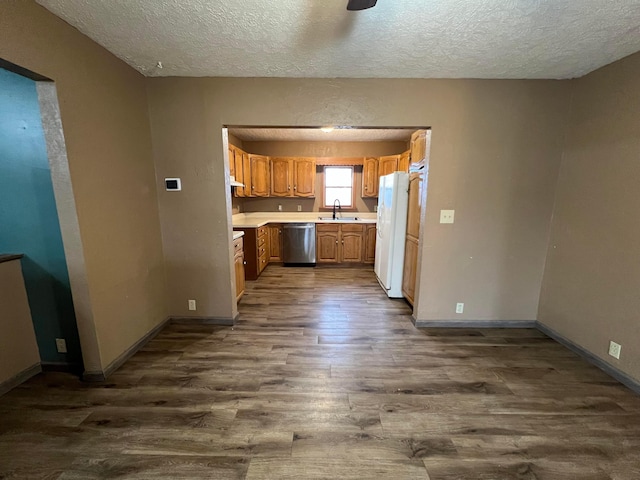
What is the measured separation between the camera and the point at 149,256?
95.8 inches

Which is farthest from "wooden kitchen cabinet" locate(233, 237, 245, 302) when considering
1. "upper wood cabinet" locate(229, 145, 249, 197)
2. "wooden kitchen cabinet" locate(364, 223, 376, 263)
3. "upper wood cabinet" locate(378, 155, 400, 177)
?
"upper wood cabinet" locate(378, 155, 400, 177)

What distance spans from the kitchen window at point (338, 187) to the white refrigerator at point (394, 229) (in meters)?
1.81

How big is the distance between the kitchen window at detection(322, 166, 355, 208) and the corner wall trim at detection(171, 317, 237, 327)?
3476 mm

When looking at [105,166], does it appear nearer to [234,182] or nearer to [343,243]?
[234,182]

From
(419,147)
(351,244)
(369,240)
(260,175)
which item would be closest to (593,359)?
(419,147)

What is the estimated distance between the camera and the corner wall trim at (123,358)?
75.2 inches

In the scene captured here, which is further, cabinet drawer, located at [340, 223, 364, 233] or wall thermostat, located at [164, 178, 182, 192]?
cabinet drawer, located at [340, 223, 364, 233]

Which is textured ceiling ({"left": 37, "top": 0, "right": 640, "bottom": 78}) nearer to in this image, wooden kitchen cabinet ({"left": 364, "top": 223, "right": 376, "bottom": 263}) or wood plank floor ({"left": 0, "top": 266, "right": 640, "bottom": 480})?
wood plank floor ({"left": 0, "top": 266, "right": 640, "bottom": 480})

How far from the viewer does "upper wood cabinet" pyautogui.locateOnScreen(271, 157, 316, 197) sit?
16.9ft

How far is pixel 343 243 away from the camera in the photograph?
5004 millimetres

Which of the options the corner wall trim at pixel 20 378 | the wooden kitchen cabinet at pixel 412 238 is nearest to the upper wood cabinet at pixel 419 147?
the wooden kitchen cabinet at pixel 412 238

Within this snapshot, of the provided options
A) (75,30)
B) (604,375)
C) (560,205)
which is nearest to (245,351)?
(75,30)

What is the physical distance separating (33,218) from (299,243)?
3.62m

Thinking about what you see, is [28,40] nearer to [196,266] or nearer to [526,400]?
[196,266]
